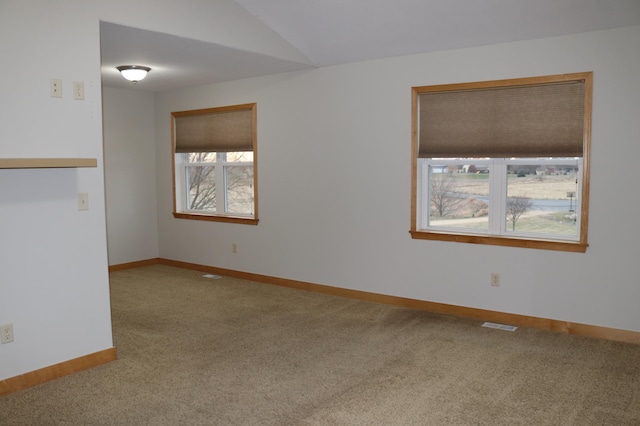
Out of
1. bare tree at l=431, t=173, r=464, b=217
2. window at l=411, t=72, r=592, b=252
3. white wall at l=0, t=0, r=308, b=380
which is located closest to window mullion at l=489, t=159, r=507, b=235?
window at l=411, t=72, r=592, b=252

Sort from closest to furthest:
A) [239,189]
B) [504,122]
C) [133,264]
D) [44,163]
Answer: [44,163] < [504,122] < [239,189] < [133,264]

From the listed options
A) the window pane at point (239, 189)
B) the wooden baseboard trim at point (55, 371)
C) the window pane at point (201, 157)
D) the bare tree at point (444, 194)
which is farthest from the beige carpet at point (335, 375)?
the window pane at point (201, 157)

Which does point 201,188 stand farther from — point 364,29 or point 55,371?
point 55,371

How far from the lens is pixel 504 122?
445 cm

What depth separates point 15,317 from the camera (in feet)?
10.7

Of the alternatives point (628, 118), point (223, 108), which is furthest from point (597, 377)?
point (223, 108)

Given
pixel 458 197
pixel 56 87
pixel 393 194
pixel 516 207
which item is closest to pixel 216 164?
pixel 393 194

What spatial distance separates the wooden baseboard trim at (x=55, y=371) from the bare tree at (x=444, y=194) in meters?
2.95

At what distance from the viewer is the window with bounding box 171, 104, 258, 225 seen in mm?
6281

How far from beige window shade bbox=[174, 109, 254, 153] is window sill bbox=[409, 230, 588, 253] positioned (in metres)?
2.36

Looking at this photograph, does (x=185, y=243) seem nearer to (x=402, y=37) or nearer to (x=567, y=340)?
(x=402, y=37)

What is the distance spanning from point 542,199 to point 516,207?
0.22 m

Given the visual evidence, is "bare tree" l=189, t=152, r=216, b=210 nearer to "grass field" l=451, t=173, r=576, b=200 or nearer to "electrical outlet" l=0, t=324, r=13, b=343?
"grass field" l=451, t=173, r=576, b=200

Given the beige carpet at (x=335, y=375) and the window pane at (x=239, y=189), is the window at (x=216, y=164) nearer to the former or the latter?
the window pane at (x=239, y=189)
